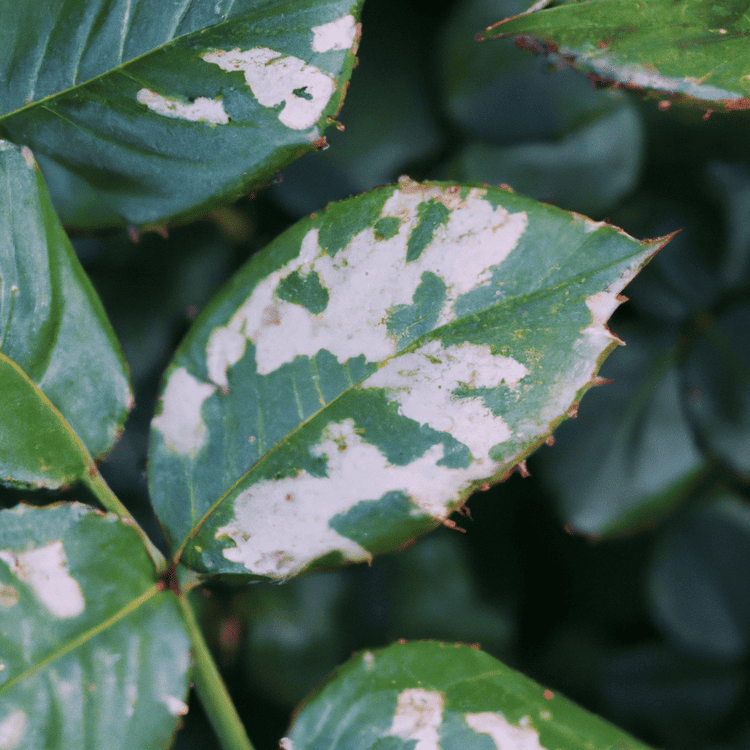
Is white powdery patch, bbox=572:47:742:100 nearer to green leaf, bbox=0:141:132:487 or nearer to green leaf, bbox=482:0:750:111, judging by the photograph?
green leaf, bbox=482:0:750:111

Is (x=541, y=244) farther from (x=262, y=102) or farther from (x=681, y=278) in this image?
(x=681, y=278)

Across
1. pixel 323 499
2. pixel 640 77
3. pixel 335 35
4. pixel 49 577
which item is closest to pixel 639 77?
pixel 640 77

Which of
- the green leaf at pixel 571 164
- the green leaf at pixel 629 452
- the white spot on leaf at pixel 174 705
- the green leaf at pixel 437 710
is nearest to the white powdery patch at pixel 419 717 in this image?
the green leaf at pixel 437 710

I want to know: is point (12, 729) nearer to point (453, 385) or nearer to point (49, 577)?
point (49, 577)

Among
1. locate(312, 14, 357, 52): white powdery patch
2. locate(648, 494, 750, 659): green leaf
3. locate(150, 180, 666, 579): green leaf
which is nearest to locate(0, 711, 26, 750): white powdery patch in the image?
locate(150, 180, 666, 579): green leaf

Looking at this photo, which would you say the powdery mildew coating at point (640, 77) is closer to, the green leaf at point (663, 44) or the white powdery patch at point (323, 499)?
the green leaf at point (663, 44)
